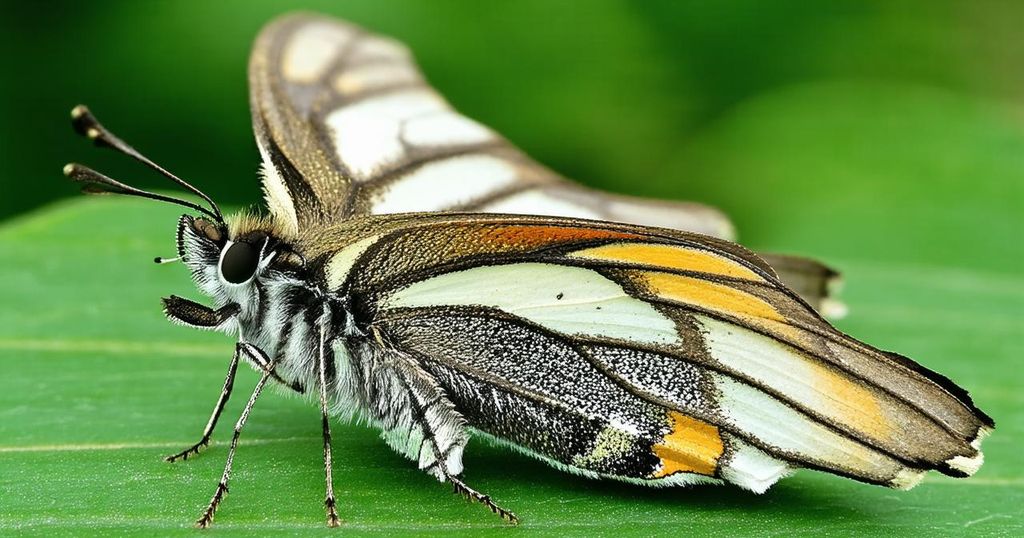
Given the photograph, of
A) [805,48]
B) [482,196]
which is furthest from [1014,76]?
[482,196]

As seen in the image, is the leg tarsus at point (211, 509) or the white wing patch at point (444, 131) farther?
the white wing patch at point (444, 131)

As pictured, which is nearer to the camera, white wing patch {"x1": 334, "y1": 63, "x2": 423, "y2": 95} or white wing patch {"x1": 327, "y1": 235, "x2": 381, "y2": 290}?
white wing patch {"x1": 327, "y1": 235, "x2": 381, "y2": 290}

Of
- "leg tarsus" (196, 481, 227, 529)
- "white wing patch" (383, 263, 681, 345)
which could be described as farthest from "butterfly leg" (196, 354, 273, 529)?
"white wing patch" (383, 263, 681, 345)

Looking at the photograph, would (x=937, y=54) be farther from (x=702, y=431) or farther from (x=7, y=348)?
(x=7, y=348)

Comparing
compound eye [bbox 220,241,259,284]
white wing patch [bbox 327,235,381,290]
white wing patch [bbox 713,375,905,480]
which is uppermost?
white wing patch [bbox 327,235,381,290]

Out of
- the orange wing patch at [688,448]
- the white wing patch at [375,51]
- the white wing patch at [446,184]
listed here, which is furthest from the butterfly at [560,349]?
the white wing patch at [375,51]

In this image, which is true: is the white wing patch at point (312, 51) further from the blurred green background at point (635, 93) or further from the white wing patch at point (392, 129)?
the blurred green background at point (635, 93)

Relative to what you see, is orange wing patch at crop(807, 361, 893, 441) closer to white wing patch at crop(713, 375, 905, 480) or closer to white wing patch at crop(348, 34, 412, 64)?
white wing patch at crop(713, 375, 905, 480)
